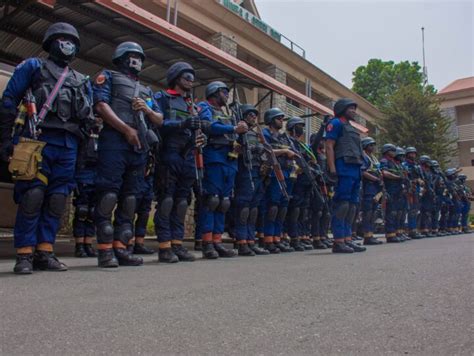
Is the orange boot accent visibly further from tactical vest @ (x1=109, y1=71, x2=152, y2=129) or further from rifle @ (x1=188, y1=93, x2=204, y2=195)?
rifle @ (x1=188, y1=93, x2=204, y2=195)

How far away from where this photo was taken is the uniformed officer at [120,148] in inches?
168

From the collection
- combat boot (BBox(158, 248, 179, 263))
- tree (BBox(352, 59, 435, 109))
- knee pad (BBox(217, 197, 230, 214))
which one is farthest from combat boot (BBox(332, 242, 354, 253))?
tree (BBox(352, 59, 435, 109))

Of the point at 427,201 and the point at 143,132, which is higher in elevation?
the point at 427,201

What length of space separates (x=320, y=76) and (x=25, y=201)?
1746 cm

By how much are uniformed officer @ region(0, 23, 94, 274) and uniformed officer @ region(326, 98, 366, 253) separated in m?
3.51

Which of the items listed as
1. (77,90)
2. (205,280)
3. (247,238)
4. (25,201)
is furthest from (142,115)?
(247,238)

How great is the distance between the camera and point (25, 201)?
149 inches

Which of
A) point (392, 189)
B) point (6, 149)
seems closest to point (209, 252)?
point (6, 149)

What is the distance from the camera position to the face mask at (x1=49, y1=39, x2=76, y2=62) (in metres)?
4.08

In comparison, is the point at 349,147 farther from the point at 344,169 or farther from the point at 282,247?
the point at 282,247

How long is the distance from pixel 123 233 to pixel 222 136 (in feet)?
5.73

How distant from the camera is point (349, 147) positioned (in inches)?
251

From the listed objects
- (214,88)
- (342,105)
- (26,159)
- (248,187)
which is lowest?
(26,159)

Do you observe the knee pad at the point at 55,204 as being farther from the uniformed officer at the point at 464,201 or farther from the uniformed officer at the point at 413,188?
the uniformed officer at the point at 464,201
